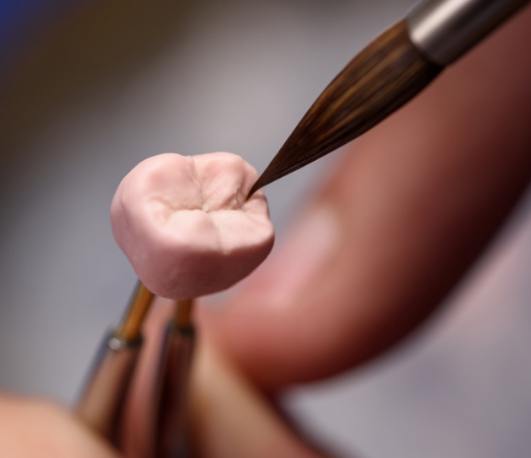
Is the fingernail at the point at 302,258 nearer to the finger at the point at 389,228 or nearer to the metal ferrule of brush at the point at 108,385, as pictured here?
the finger at the point at 389,228

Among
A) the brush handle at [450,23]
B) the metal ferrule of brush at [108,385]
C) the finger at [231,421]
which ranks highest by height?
the brush handle at [450,23]

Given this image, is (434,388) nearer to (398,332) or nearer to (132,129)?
(398,332)

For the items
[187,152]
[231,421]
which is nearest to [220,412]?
[231,421]

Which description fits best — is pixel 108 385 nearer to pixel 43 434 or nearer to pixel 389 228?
pixel 43 434

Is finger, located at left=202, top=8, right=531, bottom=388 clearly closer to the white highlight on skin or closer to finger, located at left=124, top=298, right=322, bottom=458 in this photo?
finger, located at left=124, top=298, right=322, bottom=458

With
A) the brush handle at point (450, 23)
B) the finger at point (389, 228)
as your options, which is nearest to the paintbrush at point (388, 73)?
the brush handle at point (450, 23)

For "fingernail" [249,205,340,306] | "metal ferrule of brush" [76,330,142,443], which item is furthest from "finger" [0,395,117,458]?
"fingernail" [249,205,340,306]

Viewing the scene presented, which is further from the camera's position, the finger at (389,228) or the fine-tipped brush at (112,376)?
the finger at (389,228)
